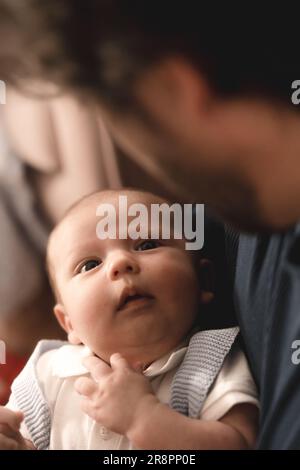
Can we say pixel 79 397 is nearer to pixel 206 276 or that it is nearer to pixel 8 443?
pixel 8 443

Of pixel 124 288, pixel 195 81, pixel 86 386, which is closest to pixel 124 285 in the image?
pixel 124 288

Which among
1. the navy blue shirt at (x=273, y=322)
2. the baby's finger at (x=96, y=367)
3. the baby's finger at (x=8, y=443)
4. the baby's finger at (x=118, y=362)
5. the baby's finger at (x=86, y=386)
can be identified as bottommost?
the baby's finger at (x=8, y=443)

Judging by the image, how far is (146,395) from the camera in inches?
23.1

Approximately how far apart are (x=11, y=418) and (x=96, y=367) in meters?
0.10

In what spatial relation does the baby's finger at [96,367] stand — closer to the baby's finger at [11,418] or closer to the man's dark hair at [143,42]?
the baby's finger at [11,418]

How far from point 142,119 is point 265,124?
115mm

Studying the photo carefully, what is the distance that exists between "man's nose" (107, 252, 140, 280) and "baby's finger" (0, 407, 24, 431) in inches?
6.5

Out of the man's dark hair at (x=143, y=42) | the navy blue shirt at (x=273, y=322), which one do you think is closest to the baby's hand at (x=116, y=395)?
the navy blue shirt at (x=273, y=322)

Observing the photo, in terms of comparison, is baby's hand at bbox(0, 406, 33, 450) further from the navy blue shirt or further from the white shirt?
the navy blue shirt

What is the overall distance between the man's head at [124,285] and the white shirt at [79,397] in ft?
0.06

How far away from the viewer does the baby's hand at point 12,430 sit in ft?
2.03
